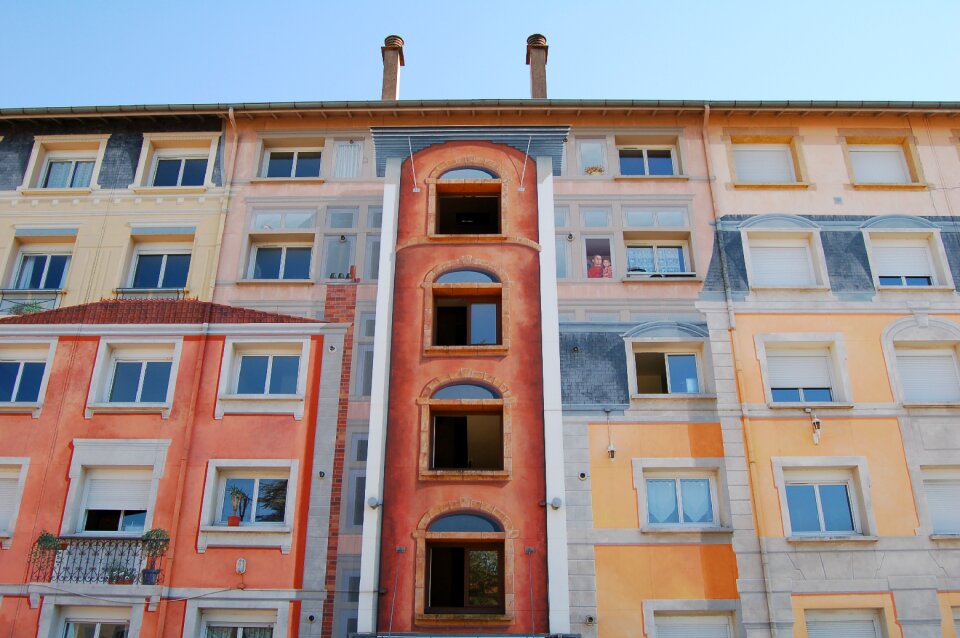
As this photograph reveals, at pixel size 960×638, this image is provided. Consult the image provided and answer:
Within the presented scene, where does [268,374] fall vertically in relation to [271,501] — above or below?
above

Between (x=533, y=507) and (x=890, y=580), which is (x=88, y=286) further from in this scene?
(x=890, y=580)

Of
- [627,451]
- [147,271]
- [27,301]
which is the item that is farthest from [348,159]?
[627,451]

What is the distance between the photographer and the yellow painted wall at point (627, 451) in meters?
18.8

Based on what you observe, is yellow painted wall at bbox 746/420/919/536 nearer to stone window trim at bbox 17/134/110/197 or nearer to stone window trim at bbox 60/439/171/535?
stone window trim at bbox 60/439/171/535

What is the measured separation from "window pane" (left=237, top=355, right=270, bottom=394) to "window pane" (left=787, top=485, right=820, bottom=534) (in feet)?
43.8

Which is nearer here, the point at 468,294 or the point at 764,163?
the point at 468,294

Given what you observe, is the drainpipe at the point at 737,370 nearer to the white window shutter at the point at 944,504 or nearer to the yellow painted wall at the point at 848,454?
the yellow painted wall at the point at 848,454

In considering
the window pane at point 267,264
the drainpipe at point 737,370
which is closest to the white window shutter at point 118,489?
the window pane at point 267,264

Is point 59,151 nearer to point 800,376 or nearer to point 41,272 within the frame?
point 41,272

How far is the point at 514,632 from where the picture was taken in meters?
17.2

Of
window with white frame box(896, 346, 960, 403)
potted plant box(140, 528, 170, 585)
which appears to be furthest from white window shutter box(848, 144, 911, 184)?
potted plant box(140, 528, 170, 585)

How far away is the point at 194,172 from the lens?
23766 millimetres

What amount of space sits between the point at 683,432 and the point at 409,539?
7137 millimetres

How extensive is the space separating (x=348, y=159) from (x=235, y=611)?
12.8 m
